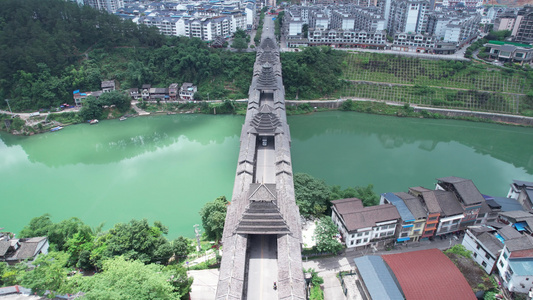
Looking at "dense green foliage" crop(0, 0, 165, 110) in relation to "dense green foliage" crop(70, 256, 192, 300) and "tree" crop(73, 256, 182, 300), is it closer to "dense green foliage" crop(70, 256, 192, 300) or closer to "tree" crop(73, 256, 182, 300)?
"dense green foliage" crop(70, 256, 192, 300)

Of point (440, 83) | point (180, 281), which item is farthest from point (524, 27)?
point (180, 281)

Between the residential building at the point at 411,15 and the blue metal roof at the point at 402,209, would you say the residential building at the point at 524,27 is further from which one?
the blue metal roof at the point at 402,209

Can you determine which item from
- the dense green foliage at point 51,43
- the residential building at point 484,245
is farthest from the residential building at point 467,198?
the dense green foliage at point 51,43

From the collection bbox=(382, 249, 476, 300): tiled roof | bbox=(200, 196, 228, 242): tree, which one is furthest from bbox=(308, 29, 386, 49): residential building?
bbox=(382, 249, 476, 300): tiled roof

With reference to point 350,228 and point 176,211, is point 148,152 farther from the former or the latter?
point 350,228

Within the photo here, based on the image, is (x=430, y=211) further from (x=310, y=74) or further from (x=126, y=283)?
(x=310, y=74)

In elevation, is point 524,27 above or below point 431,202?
above
